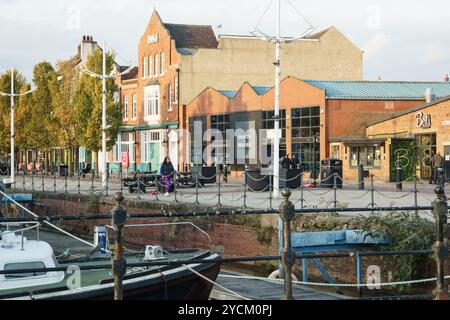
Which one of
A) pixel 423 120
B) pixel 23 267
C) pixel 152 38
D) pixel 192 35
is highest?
pixel 192 35

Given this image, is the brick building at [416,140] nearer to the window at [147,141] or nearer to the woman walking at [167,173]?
the woman walking at [167,173]

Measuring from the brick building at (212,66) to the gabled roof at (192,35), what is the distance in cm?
10

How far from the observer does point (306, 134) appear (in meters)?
48.2

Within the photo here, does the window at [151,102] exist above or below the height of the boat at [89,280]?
above

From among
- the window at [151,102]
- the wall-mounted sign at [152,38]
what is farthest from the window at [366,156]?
the wall-mounted sign at [152,38]

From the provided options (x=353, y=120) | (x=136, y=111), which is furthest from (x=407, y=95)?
(x=136, y=111)

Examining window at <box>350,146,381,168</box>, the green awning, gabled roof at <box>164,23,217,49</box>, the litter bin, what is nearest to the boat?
the litter bin

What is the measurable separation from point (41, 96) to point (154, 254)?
51.2 m

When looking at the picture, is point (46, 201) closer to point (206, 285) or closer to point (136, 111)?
point (206, 285)

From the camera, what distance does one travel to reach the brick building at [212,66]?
6059 centimetres

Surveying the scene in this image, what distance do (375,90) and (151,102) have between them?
21646mm

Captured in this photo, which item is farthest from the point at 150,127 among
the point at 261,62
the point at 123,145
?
the point at 261,62

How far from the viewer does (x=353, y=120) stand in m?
47.1

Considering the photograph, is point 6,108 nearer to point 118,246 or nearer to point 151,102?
point 151,102
